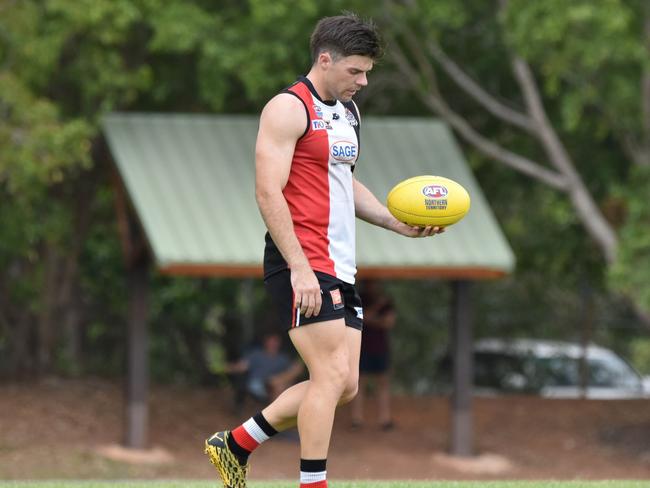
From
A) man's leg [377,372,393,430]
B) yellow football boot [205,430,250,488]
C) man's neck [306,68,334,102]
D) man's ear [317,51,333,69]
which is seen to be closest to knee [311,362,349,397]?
yellow football boot [205,430,250,488]

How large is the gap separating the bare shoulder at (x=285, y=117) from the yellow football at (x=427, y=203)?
77 cm

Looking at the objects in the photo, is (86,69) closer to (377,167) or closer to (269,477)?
(377,167)

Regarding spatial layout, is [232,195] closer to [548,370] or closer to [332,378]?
[548,370]

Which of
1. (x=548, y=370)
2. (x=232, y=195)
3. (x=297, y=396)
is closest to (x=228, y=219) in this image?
(x=232, y=195)

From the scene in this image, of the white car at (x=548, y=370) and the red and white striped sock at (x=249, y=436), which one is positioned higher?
the red and white striped sock at (x=249, y=436)

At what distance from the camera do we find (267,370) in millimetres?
16531

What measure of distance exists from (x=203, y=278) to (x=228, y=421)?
387cm

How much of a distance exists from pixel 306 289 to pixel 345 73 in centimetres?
97

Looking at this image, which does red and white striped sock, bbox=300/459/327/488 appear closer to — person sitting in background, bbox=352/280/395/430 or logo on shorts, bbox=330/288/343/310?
logo on shorts, bbox=330/288/343/310

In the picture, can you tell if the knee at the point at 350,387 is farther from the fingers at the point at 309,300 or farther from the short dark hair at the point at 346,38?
the short dark hair at the point at 346,38

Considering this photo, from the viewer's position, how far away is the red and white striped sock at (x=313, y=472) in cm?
596

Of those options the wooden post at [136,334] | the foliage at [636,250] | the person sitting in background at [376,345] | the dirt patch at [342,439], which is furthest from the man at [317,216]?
the person sitting in background at [376,345]

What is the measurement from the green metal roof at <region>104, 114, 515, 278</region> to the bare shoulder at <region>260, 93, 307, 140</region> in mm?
8711

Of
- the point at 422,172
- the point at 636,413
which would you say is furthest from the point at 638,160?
the point at 636,413
